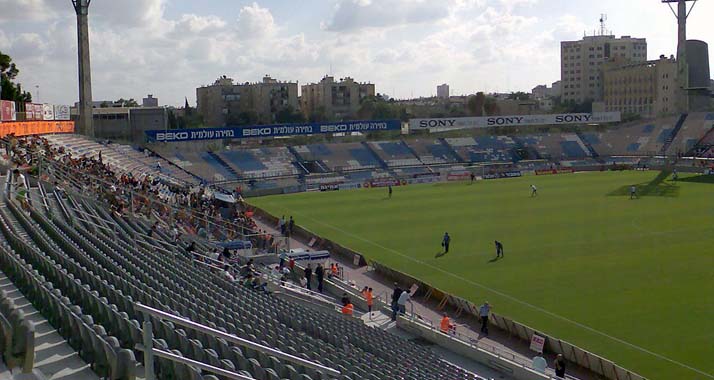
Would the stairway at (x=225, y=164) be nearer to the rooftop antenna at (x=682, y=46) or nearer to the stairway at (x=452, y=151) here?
the stairway at (x=452, y=151)

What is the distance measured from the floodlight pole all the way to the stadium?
0.15 metres

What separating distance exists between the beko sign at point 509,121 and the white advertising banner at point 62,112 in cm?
3300

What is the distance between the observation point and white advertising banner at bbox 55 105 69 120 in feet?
165

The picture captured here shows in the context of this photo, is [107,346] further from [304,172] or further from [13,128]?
[304,172]

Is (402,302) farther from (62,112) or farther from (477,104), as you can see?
(477,104)

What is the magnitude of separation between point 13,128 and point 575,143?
55.3m

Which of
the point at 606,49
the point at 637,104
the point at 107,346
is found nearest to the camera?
the point at 107,346

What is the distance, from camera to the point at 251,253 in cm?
2628

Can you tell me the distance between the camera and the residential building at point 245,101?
379ft

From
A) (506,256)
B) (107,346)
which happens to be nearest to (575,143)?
(506,256)

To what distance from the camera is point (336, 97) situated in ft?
A: 418

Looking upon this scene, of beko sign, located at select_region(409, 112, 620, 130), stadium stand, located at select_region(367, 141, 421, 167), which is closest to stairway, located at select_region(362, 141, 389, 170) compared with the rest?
stadium stand, located at select_region(367, 141, 421, 167)

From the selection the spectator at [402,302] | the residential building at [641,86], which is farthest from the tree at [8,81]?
the residential building at [641,86]

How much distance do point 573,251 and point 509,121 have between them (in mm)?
49043
